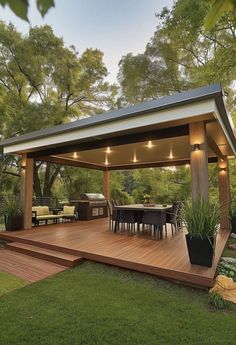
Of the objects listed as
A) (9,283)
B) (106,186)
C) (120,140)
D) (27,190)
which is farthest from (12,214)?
(106,186)

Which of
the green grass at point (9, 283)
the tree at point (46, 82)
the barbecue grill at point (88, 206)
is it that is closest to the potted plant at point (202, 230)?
the green grass at point (9, 283)

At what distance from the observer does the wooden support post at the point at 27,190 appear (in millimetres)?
7820

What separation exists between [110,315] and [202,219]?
204 cm

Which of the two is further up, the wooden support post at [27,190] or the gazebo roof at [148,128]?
the gazebo roof at [148,128]

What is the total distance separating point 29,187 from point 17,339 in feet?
20.1

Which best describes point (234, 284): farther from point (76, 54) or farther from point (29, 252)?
point (76, 54)

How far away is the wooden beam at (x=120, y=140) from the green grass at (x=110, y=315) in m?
3.15

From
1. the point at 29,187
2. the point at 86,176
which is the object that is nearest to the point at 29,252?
the point at 29,187

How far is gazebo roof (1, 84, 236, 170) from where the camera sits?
171 inches

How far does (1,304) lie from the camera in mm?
3121

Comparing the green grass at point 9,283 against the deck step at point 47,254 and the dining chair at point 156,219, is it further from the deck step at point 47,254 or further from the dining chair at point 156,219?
the dining chair at point 156,219

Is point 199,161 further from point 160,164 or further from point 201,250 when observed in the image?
point 160,164

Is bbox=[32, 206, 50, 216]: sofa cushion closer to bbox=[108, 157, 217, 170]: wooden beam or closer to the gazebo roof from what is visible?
the gazebo roof

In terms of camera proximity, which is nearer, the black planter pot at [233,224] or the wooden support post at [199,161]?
the wooden support post at [199,161]
